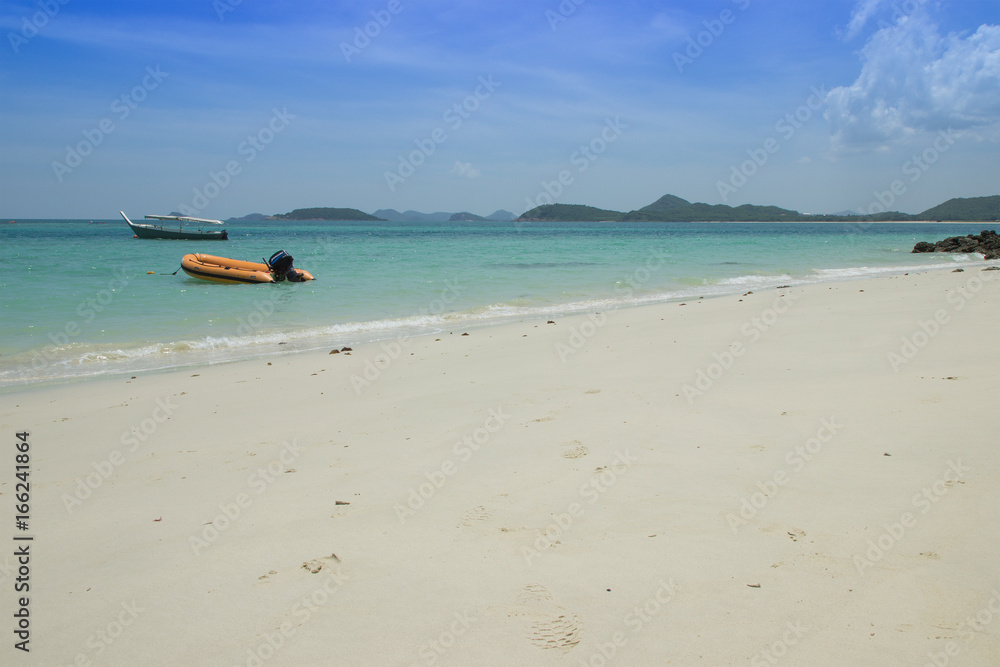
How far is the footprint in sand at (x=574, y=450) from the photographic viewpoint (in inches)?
167

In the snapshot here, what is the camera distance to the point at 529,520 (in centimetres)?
337

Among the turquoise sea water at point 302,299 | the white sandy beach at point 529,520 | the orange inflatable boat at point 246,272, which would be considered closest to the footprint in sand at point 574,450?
the white sandy beach at point 529,520

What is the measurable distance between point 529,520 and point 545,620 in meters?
0.82

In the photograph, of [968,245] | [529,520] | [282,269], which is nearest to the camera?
[529,520]

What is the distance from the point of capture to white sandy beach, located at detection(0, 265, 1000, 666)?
8.19 feet

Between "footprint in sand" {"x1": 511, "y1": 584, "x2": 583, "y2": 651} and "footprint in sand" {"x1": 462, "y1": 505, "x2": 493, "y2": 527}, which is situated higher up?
"footprint in sand" {"x1": 462, "y1": 505, "x2": 493, "y2": 527}

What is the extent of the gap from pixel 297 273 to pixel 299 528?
1872 centimetres

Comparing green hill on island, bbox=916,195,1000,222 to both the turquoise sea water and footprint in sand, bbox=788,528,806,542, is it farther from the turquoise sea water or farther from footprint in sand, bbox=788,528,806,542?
footprint in sand, bbox=788,528,806,542

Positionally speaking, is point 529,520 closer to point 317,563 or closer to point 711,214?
point 317,563

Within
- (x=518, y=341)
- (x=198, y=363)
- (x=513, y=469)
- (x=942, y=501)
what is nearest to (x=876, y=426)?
(x=942, y=501)

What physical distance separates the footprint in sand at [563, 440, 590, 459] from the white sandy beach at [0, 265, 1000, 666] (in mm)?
22

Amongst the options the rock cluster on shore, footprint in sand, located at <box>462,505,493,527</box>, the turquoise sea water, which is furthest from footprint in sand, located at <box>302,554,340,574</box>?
the rock cluster on shore

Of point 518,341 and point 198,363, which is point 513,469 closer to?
point 518,341

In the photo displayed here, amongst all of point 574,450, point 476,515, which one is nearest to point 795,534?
point 574,450
